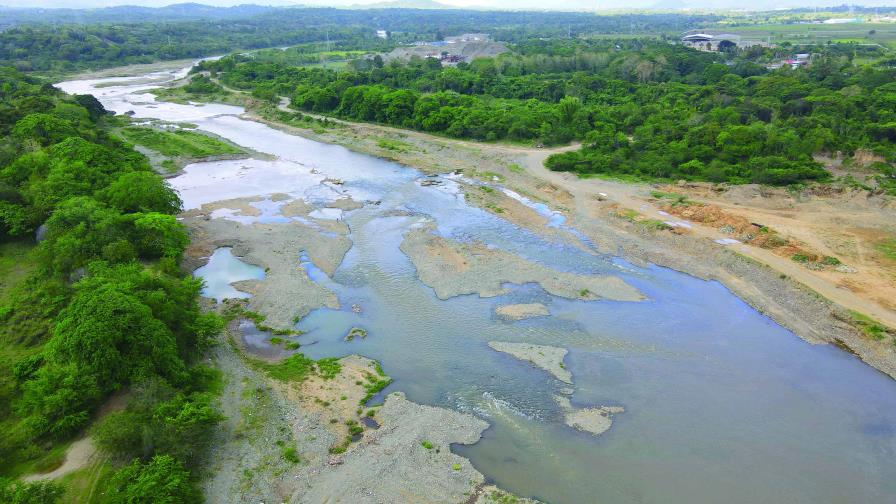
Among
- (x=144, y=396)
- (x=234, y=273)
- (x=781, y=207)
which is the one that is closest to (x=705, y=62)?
(x=781, y=207)

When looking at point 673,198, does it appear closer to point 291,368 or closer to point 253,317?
point 291,368

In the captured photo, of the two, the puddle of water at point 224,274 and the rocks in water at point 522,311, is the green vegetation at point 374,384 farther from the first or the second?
the puddle of water at point 224,274

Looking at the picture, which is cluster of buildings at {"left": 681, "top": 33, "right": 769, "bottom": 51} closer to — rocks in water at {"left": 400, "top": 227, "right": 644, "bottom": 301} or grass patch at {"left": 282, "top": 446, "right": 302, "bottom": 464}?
rocks in water at {"left": 400, "top": 227, "right": 644, "bottom": 301}

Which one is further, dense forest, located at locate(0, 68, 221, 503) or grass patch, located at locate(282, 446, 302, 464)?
grass patch, located at locate(282, 446, 302, 464)

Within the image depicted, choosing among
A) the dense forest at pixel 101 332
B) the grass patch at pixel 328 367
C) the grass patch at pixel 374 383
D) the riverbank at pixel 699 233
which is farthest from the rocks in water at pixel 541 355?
the dense forest at pixel 101 332

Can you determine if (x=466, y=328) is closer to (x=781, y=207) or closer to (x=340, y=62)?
(x=781, y=207)

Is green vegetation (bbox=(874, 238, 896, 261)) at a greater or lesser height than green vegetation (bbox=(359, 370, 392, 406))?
greater

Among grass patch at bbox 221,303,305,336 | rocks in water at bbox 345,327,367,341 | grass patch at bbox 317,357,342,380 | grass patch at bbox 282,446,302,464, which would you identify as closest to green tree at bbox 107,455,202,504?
grass patch at bbox 282,446,302,464
